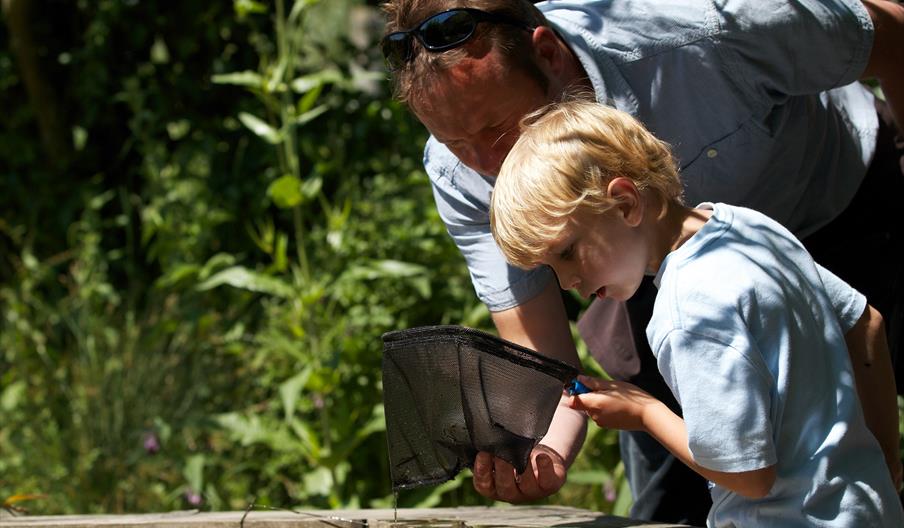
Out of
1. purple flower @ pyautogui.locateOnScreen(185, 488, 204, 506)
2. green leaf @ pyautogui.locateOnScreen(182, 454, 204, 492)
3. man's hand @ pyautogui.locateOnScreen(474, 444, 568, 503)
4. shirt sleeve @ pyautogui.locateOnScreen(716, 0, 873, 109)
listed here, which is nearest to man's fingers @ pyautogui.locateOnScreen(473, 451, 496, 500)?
man's hand @ pyautogui.locateOnScreen(474, 444, 568, 503)

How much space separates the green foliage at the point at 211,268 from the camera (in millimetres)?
3426

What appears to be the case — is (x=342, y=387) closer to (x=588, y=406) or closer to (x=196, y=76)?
(x=588, y=406)

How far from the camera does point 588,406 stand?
1.73 meters

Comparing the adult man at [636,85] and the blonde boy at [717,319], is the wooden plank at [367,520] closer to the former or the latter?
the adult man at [636,85]

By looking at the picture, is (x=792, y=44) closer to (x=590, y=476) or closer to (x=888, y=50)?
(x=888, y=50)

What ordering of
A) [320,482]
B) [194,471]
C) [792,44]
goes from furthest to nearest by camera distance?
[194,471] → [320,482] → [792,44]

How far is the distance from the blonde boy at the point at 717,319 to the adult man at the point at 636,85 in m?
0.25

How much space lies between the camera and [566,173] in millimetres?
1664

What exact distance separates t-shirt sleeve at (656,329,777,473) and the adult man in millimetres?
462

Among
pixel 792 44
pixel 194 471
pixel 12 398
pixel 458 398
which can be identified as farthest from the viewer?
pixel 12 398

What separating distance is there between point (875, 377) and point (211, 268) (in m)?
2.45

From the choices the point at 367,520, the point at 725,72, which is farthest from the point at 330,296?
the point at 725,72

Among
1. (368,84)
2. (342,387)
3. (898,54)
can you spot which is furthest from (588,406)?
(368,84)

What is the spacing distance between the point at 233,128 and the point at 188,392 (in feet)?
3.98
